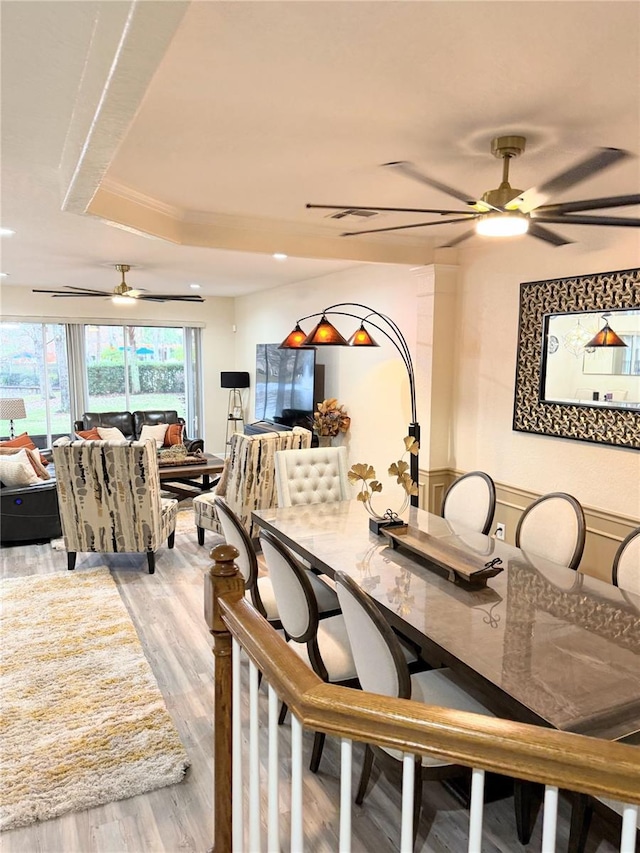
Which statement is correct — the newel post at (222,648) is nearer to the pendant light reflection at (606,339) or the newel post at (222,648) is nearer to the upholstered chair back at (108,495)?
the pendant light reflection at (606,339)

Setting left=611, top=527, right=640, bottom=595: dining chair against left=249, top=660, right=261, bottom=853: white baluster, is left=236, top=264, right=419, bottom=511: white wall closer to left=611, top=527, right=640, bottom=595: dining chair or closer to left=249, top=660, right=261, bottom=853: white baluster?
left=611, top=527, right=640, bottom=595: dining chair

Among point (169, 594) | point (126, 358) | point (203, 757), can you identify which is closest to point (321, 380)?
point (169, 594)

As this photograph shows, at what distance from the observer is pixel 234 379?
887cm

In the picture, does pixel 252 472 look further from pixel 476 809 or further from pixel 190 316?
pixel 190 316

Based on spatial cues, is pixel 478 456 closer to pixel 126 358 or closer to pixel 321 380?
pixel 321 380

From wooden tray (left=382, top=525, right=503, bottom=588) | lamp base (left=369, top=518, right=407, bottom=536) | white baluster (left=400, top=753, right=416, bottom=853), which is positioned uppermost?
white baluster (left=400, top=753, right=416, bottom=853)

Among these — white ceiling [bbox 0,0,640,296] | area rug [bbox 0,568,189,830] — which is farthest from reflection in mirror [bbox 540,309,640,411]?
area rug [bbox 0,568,189,830]

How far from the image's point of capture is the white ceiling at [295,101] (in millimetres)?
1531

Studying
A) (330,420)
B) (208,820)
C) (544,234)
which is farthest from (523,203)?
(330,420)

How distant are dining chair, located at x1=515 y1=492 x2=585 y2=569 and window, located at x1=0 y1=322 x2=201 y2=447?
7.12 m

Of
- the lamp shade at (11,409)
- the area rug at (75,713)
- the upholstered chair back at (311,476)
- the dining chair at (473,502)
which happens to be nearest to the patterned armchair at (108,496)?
the area rug at (75,713)

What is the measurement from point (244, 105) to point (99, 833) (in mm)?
2752

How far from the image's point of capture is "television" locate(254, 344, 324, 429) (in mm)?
6637

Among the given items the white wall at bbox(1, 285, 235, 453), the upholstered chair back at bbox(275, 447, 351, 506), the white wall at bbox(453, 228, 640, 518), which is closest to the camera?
the white wall at bbox(453, 228, 640, 518)
